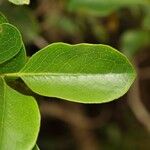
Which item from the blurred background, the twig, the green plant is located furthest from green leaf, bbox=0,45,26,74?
the twig

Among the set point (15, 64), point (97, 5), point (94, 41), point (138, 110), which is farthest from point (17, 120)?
point (94, 41)

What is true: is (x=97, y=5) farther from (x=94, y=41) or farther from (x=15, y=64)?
(x=15, y=64)

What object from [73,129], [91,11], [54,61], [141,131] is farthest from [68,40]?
[54,61]

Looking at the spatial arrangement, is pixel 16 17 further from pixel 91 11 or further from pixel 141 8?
pixel 141 8

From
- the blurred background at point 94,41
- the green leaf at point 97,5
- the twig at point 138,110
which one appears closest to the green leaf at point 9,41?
the blurred background at point 94,41

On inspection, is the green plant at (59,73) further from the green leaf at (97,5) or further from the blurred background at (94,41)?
the green leaf at (97,5)

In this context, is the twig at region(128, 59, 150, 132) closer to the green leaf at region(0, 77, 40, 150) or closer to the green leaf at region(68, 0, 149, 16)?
the green leaf at region(68, 0, 149, 16)
